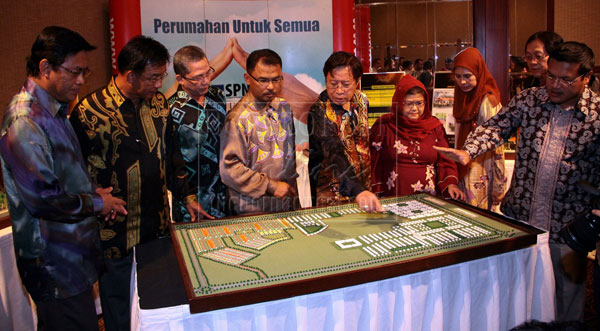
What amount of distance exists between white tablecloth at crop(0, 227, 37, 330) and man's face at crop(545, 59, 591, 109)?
2.64 m

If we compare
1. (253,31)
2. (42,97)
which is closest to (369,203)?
(42,97)

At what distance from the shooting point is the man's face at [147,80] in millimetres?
1906

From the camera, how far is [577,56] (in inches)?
78.7

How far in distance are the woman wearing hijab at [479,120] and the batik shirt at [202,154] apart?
157cm

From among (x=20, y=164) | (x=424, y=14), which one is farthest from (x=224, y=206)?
(x=424, y=14)

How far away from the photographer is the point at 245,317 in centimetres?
129

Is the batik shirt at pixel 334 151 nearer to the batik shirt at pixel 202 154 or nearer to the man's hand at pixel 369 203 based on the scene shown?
the man's hand at pixel 369 203

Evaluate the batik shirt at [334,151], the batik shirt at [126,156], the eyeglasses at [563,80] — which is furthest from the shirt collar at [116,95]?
the eyeglasses at [563,80]

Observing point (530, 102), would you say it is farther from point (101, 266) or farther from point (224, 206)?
point (101, 266)

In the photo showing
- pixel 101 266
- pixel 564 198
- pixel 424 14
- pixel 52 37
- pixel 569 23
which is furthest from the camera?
pixel 424 14

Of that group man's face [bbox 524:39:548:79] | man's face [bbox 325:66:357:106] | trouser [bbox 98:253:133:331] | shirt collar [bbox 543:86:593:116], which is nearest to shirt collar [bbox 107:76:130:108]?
trouser [bbox 98:253:133:331]

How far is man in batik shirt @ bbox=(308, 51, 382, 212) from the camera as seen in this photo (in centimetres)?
230

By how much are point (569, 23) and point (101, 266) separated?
5.05 m

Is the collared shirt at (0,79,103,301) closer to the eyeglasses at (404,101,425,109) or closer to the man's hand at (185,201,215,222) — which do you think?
the man's hand at (185,201,215,222)
